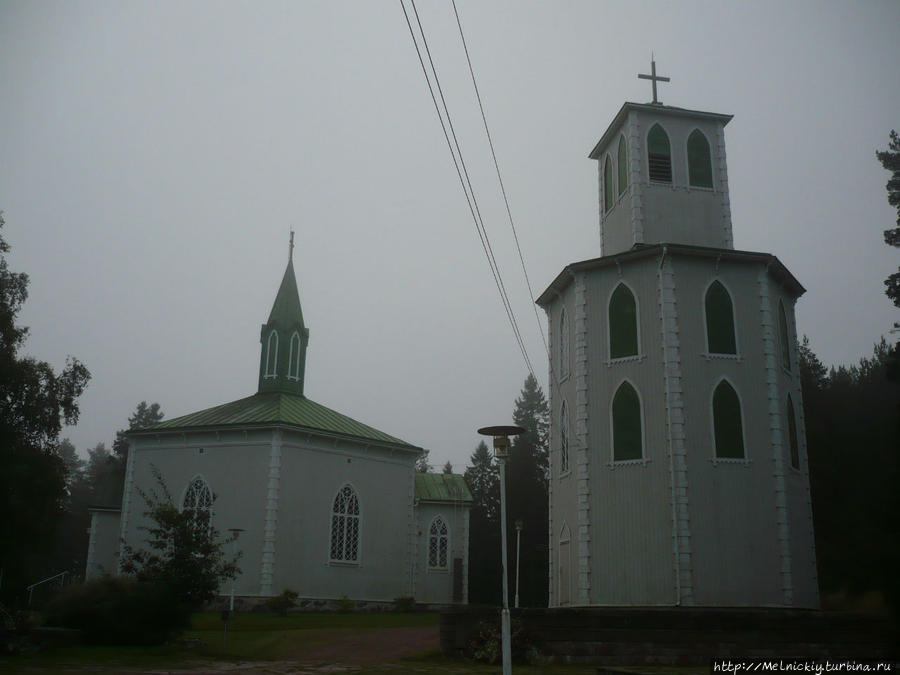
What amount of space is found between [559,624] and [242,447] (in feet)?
59.9

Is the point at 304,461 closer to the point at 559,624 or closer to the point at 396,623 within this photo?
the point at 396,623

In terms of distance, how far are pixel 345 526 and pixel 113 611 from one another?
15.2 meters

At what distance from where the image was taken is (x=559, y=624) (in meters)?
16.5

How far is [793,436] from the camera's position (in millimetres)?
22250

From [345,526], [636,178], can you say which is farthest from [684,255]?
[345,526]

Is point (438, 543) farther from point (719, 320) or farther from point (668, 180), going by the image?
point (668, 180)

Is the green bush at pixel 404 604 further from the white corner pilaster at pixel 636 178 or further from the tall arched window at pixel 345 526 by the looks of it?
the white corner pilaster at pixel 636 178

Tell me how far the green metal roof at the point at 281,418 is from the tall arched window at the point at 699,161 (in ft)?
55.1

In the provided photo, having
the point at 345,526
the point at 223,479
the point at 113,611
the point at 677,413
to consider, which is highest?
the point at 677,413

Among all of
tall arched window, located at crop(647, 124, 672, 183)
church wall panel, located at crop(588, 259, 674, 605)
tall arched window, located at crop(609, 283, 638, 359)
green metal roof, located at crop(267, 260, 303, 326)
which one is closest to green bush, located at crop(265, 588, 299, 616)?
church wall panel, located at crop(588, 259, 674, 605)

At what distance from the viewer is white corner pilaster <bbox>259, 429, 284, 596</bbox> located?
2973 centimetres

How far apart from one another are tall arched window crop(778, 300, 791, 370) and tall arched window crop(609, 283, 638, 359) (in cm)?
427

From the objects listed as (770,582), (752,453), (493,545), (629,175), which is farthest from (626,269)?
(493,545)

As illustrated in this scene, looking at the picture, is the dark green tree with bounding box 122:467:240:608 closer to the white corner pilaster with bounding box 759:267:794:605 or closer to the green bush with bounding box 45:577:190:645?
the green bush with bounding box 45:577:190:645
